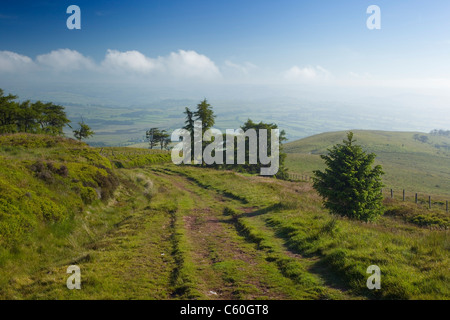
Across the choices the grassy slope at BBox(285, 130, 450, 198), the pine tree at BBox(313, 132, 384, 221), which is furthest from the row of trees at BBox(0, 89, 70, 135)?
the grassy slope at BBox(285, 130, 450, 198)

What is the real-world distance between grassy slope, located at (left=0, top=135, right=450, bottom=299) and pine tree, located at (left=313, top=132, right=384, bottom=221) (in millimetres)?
3087

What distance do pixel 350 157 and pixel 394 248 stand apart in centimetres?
1022

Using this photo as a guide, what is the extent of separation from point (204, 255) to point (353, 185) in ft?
41.6

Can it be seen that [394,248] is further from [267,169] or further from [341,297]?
[267,169]

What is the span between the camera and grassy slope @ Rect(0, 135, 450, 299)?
7.82m

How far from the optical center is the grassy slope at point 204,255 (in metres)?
7.82

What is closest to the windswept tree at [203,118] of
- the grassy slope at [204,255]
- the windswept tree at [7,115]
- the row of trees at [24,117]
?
the row of trees at [24,117]

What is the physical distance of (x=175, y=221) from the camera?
1667 cm

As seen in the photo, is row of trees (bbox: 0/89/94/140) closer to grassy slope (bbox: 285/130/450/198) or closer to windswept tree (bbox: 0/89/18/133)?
windswept tree (bbox: 0/89/18/133)

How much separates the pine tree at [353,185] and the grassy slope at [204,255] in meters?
3.09

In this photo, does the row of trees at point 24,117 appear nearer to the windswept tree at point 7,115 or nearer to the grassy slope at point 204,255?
the windswept tree at point 7,115

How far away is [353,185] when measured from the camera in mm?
18812

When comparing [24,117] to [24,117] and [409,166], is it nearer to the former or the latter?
[24,117]
